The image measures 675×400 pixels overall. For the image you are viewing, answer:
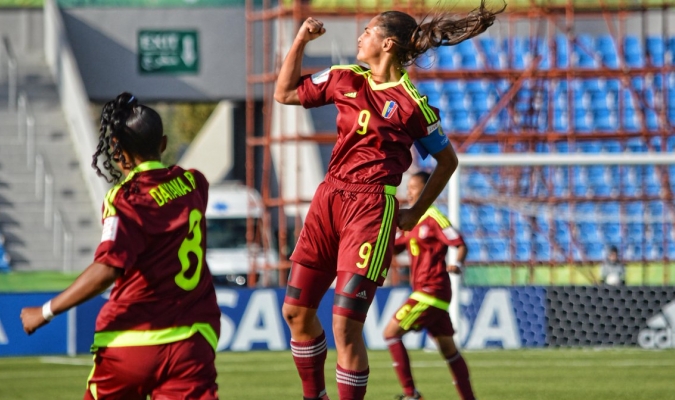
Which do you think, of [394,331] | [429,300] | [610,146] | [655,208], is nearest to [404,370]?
[394,331]

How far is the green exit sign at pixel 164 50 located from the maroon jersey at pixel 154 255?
23089mm

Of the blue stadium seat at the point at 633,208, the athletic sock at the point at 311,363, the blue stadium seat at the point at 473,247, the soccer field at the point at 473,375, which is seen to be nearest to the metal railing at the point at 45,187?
the blue stadium seat at the point at 473,247

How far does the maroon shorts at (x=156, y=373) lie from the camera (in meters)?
4.59

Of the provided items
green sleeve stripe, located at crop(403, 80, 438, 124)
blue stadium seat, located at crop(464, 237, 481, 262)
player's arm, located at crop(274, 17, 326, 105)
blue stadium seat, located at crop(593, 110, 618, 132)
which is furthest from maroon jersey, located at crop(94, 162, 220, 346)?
blue stadium seat, located at crop(593, 110, 618, 132)

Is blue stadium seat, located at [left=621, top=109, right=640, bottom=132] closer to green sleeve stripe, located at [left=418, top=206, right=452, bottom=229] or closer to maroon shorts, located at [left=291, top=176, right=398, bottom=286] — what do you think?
green sleeve stripe, located at [left=418, top=206, right=452, bottom=229]

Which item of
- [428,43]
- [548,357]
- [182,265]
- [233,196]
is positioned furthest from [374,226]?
[233,196]

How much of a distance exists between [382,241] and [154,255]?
1741mm

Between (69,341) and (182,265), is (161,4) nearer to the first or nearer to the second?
(69,341)

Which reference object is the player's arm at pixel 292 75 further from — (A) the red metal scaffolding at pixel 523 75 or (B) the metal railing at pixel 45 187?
(B) the metal railing at pixel 45 187

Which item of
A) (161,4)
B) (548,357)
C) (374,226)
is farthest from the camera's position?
(161,4)

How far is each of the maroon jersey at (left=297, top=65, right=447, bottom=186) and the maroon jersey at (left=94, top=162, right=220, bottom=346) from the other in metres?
1.55

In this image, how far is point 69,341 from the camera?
14.2m

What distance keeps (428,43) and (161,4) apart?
22300 millimetres

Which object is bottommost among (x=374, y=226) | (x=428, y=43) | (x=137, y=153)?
(x=374, y=226)
